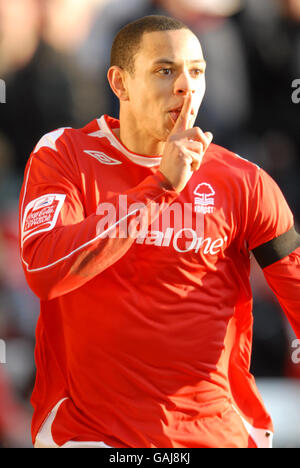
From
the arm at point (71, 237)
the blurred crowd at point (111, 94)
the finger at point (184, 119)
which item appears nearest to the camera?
the arm at point (71, 237)

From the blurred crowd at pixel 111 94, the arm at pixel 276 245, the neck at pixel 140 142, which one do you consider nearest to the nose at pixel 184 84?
the neck at pixel 140 142

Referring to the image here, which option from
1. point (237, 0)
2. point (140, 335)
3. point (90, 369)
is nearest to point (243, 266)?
point (140, 335)

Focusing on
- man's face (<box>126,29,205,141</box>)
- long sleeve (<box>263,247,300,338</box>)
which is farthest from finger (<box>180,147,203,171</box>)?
long sleeve (<box>263,247,300,338</box>)

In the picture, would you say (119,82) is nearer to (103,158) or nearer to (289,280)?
(103,158)

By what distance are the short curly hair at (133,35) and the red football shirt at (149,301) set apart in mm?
292

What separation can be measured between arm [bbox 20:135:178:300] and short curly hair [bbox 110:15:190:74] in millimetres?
525

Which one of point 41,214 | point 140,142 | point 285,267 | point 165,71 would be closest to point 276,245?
point 285,267

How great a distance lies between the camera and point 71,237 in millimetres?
2287

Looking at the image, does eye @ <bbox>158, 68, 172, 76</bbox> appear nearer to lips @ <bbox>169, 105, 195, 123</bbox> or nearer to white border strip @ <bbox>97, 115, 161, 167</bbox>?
lips @ <bbox>169, 105, 195, 123</bbox>

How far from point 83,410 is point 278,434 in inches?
91.6

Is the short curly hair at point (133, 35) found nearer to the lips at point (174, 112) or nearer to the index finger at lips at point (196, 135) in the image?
the lips at point (174, 112)

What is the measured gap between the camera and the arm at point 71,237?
7.44 ft

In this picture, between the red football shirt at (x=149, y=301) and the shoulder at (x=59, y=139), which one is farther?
the shoulder at (x=59, y=139)

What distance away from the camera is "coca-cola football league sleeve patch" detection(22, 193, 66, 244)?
2.37m
